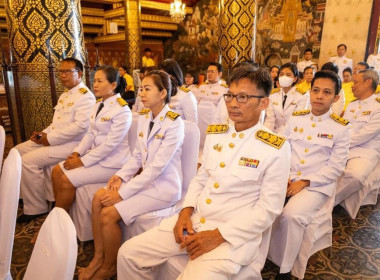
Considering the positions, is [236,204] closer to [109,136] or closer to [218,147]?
[218,147]

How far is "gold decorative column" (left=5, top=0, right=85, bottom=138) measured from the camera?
3492 millimetres

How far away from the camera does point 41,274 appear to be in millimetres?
878

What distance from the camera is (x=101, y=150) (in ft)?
8.11

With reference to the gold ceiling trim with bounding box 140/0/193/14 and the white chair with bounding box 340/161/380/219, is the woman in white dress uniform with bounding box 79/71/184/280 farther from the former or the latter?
the gold ceiling trim with bounding box 140/0/193/14

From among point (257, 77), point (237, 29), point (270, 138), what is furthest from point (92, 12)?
point (270, 138)

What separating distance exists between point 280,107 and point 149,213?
7.92 feet

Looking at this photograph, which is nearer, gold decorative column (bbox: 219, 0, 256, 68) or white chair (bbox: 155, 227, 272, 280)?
white chair (bbox: 155, 227, 272, 280)

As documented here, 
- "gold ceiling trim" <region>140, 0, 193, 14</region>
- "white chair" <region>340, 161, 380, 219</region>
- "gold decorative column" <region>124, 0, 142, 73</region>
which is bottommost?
"white chair" <region>340, 161, 380, 219</region>

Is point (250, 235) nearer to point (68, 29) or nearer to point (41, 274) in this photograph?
point (41, 274)

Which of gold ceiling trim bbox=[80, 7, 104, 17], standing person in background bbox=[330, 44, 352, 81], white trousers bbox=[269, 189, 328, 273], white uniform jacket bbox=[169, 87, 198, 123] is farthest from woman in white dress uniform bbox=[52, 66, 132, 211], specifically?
gold ceiling trim bbox=[80, 7, 104, 17]

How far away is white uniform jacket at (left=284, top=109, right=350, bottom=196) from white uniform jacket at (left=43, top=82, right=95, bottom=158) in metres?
1.96

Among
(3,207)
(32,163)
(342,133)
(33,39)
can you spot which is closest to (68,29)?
(33,39)

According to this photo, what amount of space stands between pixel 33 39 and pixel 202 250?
3.37m

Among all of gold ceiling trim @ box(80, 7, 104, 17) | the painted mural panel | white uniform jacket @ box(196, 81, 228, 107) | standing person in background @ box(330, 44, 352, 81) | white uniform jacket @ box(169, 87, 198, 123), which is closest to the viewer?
white uniform jacket @ box(169, 87, 198, 123)
